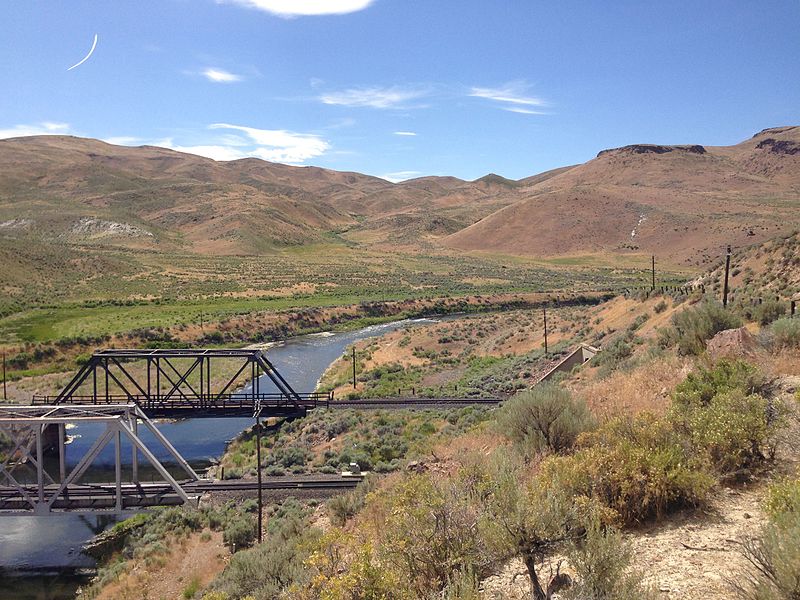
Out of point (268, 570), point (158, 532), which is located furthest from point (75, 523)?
point (268, 570)

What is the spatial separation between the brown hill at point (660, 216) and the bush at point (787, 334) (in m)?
90.3

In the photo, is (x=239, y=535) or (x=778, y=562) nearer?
(x=778, y=562)

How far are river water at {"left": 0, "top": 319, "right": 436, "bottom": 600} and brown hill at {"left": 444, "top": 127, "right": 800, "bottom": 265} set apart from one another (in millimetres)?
80906

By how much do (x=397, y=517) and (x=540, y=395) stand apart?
5831mm

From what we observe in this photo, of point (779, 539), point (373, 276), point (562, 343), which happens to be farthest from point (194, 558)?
point (373, 276)

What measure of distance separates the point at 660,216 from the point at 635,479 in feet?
432

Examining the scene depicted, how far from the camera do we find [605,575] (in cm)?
600

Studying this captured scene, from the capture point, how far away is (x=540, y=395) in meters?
13.0

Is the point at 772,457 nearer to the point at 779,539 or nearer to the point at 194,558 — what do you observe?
the point at 779,539

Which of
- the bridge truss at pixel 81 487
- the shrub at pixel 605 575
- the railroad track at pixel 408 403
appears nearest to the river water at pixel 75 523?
the bridge truss at pixel 81 487

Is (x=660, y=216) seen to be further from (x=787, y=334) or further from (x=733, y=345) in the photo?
(x=733, y=345)

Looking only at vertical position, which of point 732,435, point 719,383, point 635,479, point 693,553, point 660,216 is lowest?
point 693,553

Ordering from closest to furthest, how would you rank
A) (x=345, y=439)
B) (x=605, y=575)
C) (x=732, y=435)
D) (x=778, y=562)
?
(x=778, y=562)
(x=605, y=575)
(x=732, y=435)
(x=345, y=439)

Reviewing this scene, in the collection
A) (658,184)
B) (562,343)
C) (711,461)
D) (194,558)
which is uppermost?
(658,184)
